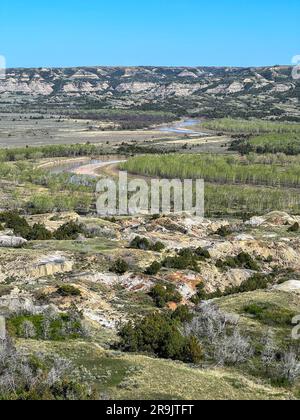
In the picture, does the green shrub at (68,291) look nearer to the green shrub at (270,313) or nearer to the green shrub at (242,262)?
the green shrub at (270,313)

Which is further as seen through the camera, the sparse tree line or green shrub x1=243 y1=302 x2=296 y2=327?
the sparse tree line

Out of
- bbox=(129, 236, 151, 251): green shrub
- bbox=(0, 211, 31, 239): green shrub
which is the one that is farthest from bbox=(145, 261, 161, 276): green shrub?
bbox=(0, 211, 31, 239): green shrub

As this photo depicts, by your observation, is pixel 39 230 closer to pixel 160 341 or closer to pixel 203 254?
pixel 203 254

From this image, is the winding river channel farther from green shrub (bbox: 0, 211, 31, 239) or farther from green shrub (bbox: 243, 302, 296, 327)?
green shrub (bbox: 243, 302, 296, 327)

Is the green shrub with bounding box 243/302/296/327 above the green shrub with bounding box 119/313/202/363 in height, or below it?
below

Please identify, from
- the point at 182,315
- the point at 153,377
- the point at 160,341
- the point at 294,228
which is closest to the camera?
the point at 153,377

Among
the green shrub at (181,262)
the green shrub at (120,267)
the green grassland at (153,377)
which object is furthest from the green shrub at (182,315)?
the green shrub at (181,262)

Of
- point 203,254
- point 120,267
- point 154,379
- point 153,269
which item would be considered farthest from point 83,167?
point 154,379
